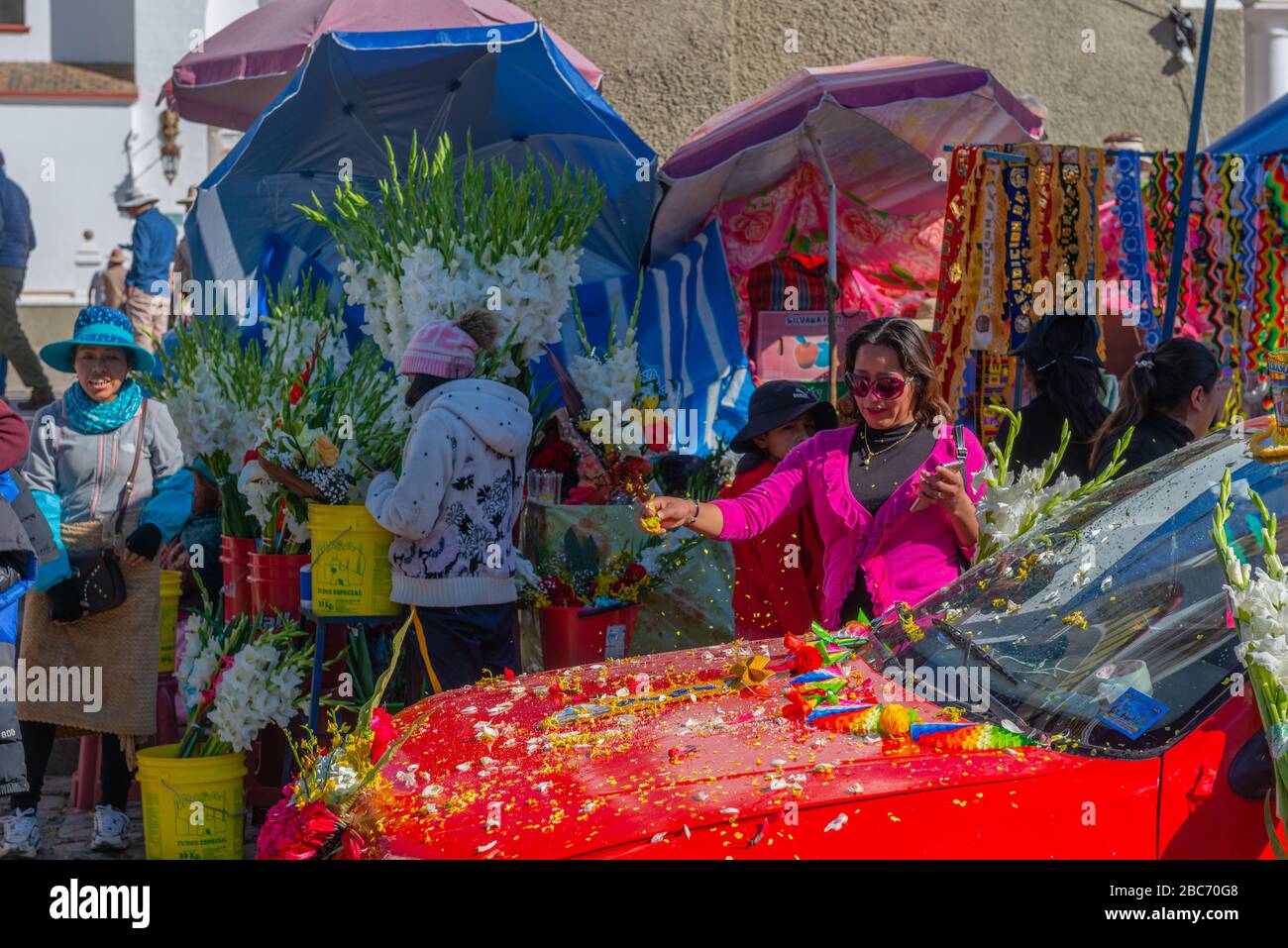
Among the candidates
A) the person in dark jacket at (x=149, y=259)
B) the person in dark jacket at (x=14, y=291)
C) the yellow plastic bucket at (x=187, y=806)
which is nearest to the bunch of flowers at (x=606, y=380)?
the yellow plastic bucket at (x=187, y=806)

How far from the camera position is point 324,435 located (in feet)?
15.9

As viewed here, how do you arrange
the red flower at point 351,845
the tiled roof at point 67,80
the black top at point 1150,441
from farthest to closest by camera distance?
the tiled roof at point 67,80
the black top at point 1150,441
the red flower at point 351,845

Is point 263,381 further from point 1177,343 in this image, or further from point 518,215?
point 1177,343

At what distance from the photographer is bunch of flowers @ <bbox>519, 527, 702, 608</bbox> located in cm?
543

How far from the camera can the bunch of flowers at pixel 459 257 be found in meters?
5.04

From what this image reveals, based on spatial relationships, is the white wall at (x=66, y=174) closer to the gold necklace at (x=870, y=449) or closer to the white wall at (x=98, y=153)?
the white wall at (x=98, y=153)

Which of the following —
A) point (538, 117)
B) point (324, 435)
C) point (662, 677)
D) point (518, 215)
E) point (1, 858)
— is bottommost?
point (1, 858)

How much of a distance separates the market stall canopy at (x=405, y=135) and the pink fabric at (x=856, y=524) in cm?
365

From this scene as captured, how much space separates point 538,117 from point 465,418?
3.36 meters

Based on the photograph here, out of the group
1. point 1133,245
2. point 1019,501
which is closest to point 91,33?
point 1133,245
